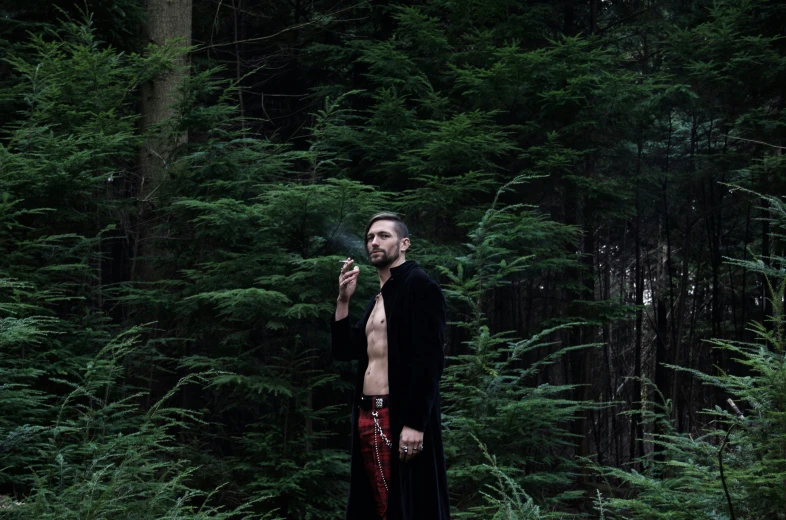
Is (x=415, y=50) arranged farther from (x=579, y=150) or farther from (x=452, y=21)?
(x=579, y=150)

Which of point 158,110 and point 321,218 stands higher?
point 158,110

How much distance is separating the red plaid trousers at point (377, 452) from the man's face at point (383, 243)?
0.85 meters

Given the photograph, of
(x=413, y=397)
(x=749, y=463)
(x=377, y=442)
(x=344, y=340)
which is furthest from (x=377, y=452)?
(x=749, y=463)

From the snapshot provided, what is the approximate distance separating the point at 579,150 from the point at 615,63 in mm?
1758

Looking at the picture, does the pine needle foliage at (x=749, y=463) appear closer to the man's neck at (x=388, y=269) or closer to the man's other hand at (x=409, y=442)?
the man's other hand at (x=409, y=442)

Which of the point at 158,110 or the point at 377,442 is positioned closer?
the point at 377,442

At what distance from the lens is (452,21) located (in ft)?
37.3

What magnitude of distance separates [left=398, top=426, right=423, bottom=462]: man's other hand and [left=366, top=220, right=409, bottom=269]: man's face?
968 mm

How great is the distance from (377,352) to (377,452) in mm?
563

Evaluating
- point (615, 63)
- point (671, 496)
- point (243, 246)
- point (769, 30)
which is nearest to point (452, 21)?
point (615, 63)

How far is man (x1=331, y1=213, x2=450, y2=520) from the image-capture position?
155 inches

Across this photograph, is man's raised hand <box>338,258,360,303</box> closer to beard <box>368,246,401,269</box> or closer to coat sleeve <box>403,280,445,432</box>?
beard <box>368,246,401,269</box>

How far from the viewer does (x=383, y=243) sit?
14.0ft

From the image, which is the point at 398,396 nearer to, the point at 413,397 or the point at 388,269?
the point at 413,397
